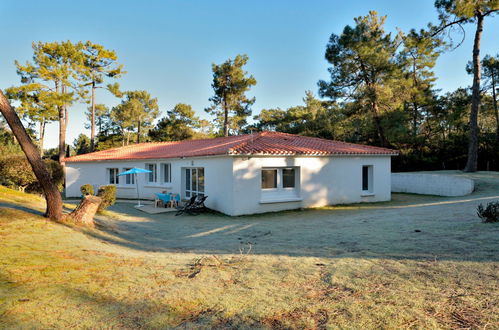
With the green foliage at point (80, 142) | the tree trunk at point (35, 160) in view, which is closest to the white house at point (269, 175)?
the tree trunk at point (35, 160)

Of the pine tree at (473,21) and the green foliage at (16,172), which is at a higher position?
the pine tree at (473,21)

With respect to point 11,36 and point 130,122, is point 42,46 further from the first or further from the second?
point 130,122

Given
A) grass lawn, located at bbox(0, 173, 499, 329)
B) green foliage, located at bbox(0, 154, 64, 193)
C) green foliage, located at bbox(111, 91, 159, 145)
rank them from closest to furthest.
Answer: grass lawn, located at bbox(0, 173, 499, 329), green foliage, located at bbox(0, 154, 64, 193), green foliage, located at bbox(111, 91, 159, 145)

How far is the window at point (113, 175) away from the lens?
2170cm

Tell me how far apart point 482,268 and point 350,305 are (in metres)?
2.46

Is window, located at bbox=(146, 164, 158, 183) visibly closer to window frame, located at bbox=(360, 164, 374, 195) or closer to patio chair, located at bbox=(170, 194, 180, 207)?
patio chair, located at bbox=(170, 194, 180, 207)

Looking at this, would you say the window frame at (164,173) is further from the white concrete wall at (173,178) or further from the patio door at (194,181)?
the patio door at (194,181)

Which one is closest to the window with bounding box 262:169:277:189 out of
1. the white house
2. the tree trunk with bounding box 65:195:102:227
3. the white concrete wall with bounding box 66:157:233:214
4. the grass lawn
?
the white house

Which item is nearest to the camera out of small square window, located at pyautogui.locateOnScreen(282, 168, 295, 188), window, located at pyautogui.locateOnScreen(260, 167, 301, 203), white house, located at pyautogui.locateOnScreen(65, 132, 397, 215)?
white house, located at pyautogui.locateOnScreen(65, 132, 397, 215)

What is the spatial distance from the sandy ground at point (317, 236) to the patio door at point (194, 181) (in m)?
3.86

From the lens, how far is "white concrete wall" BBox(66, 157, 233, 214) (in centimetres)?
1373

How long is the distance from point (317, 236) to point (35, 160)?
24.9 feet

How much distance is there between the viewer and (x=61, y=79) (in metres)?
30.3

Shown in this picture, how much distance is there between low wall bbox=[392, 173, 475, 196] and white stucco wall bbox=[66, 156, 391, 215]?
420cm
